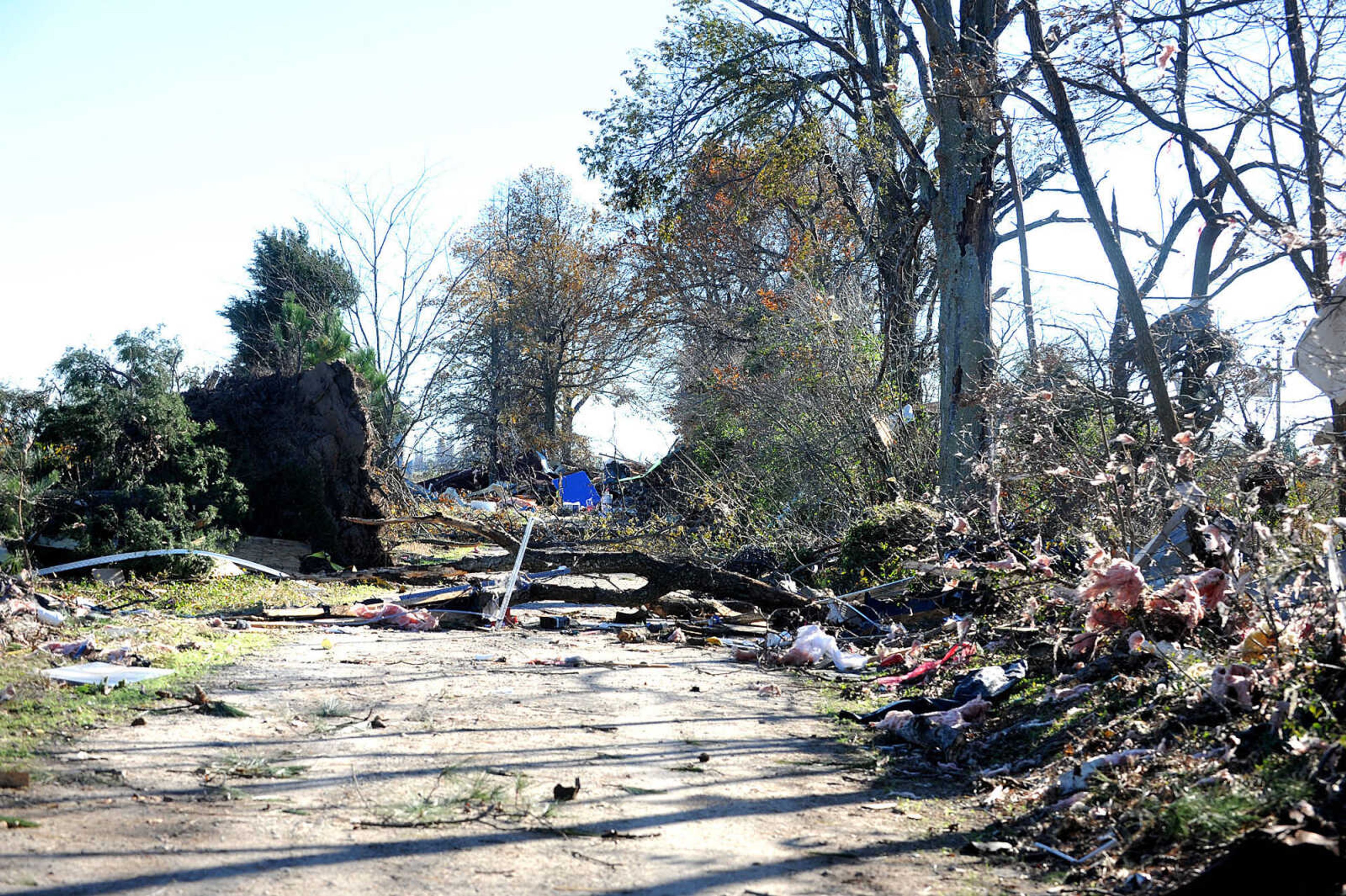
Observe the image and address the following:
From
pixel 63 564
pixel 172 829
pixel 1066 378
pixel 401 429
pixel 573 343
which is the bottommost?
pixel 172 829

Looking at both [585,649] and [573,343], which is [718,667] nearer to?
[585,649]

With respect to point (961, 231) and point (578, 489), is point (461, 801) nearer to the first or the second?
point (961, 231)

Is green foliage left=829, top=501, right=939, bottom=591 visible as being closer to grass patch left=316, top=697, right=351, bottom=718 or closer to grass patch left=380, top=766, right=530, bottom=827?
grass patch left=316, top=697, right=351, bottom=718

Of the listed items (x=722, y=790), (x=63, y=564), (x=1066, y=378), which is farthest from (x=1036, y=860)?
(x=63, y=564)

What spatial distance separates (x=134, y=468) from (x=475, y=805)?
10651 millimetres

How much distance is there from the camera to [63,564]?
428 inches

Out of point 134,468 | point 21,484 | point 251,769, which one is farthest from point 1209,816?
point 134,468

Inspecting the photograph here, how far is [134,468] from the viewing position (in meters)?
12.4

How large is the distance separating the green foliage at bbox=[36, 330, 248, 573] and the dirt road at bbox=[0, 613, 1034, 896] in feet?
22.7

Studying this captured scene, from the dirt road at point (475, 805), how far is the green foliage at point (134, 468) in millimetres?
6905

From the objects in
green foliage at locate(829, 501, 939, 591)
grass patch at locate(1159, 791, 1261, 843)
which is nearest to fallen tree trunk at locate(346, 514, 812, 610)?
green foliage at locate(829, 501, 939, 591)

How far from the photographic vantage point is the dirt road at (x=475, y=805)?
2854mm

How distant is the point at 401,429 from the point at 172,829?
818 inches

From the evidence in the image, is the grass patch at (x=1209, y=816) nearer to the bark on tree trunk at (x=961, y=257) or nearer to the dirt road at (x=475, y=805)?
the dirt road at (x=475, y=805)
